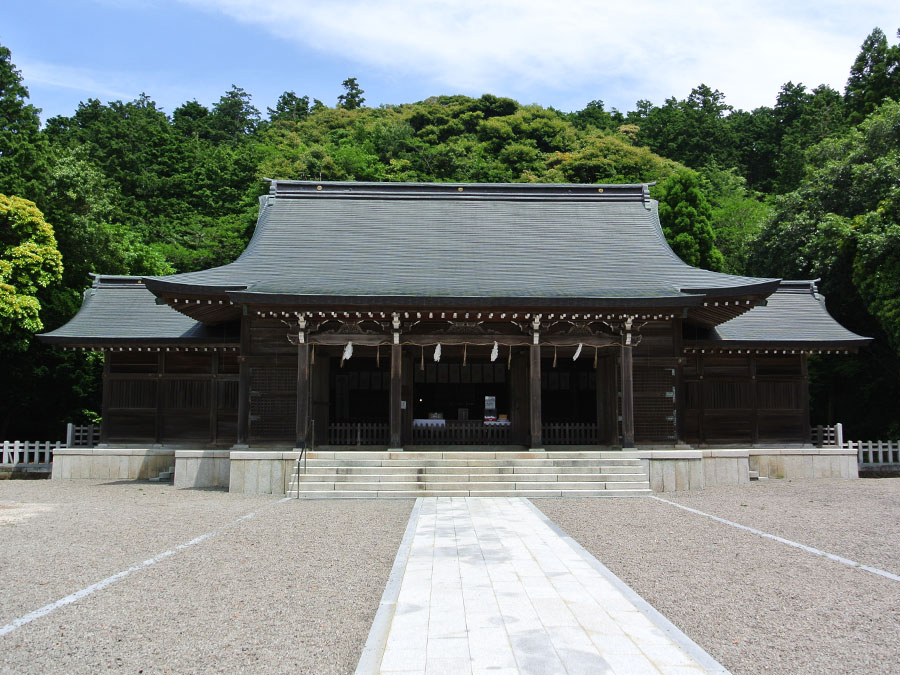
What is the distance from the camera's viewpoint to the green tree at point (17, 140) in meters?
21.5

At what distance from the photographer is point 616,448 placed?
1552 cm

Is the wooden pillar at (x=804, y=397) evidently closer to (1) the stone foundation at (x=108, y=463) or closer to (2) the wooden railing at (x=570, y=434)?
(2) the wooden railing at (x=570, y=434)

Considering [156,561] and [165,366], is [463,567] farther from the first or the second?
[165,366]

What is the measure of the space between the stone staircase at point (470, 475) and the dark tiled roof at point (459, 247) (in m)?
3.50

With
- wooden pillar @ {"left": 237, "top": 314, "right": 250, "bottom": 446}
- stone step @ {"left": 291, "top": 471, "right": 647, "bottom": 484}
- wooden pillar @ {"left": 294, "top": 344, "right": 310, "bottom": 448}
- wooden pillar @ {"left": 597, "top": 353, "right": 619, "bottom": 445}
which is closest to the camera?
stone step @ {"left": 291, "top": 471, "right": 647, "bottom": 484}

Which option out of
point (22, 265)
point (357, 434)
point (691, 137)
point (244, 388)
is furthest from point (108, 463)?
point (691, 137)

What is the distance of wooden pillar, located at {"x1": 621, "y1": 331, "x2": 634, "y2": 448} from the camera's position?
47.9 feet

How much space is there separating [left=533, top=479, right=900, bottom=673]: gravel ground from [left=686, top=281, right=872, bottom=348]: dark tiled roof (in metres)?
5.38

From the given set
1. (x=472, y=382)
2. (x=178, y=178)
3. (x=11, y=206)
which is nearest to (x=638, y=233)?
(x=472, y=382)

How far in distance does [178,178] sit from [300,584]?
41748mm

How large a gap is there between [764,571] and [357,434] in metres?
11.0

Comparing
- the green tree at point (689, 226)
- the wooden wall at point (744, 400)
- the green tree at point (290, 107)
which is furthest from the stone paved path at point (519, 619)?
the green tree at point (290, 107)

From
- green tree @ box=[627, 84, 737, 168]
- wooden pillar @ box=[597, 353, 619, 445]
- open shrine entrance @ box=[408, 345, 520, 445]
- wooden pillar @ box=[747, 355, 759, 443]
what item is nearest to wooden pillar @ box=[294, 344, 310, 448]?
open shrine entrance @ box=[408, 345, 520, 445]

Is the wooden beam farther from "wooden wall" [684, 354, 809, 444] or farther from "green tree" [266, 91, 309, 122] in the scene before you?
"green tree" [266, 91, 309, 122]
